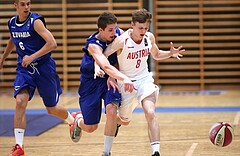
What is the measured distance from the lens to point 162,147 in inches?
302

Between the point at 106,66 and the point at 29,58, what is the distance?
109 cm

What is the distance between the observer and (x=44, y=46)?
7070 millimetres

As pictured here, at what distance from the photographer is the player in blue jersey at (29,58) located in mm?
6992

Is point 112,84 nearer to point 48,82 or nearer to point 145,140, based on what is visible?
point 48,82

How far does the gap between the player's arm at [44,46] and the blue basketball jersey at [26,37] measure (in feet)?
0.25

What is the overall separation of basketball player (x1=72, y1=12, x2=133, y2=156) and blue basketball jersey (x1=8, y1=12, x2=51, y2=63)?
72 centimetres

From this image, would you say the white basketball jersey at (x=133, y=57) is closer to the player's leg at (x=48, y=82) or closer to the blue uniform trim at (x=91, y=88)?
the blue uniform trim at (x=91, y=88)

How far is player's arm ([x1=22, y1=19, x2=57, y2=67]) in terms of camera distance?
6972 millimetres

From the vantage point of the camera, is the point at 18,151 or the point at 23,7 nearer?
the point at 18,151

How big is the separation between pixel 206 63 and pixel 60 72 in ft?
12.5

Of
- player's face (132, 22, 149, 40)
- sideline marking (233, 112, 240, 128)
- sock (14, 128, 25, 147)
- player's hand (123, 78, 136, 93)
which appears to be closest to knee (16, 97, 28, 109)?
sock (14, 128, 25, 147)

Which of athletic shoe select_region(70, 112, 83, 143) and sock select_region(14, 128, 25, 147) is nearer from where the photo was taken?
sock select_region(14, 128, 25, 147)

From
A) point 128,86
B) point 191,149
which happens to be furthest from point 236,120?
point 128,86

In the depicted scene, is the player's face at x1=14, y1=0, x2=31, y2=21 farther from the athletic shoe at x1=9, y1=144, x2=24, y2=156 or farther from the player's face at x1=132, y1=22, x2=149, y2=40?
the athletic shoe at x1=9, y1=144, x2=24, y2=156
